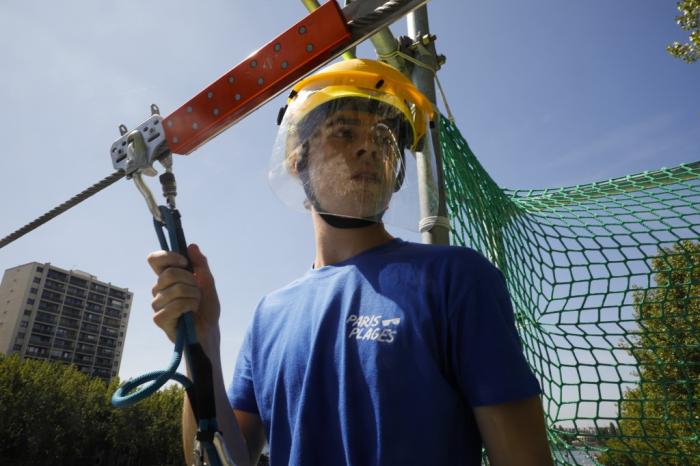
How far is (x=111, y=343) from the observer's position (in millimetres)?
83125

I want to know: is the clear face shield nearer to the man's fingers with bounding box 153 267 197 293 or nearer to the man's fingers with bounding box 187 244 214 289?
the man's fingers with bounding box 187 244 214 289

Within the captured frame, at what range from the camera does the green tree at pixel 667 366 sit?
3021 mm

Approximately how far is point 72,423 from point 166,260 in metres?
38.2

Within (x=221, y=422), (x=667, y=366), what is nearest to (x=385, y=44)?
(x=221, y=422)

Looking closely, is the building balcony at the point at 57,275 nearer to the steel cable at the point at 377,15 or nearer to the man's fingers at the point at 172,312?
the man's fingers at the point at 172,312

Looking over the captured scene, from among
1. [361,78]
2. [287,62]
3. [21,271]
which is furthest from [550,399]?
[21,271]

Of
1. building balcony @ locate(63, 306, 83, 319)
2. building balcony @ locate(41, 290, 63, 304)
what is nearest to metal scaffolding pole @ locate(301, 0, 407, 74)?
building balcony @ locate(41, 290, 63, 304)

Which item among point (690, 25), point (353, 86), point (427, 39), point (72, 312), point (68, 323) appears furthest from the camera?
point (72, 312)

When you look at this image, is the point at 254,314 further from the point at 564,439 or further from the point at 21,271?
the point at 21,271

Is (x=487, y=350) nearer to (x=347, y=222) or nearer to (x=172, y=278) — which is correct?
(x=347, y=222)

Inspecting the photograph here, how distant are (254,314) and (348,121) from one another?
0.86 meters

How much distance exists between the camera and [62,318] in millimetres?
75688

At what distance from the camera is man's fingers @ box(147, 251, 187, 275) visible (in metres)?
1.26

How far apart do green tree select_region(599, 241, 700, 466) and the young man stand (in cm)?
242
